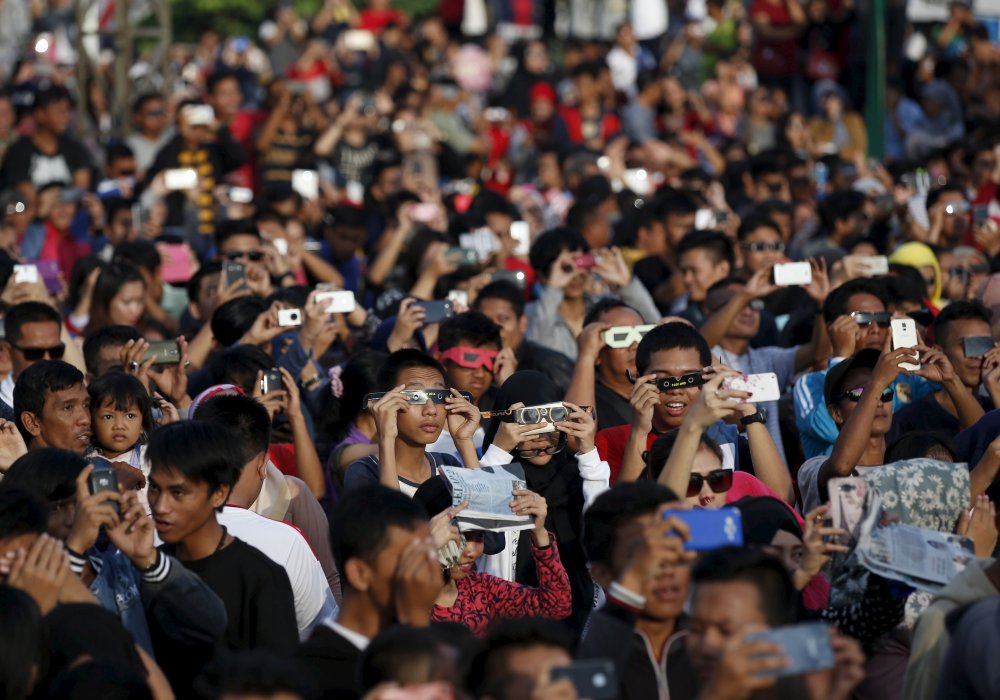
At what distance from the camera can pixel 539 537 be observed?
17.4ft

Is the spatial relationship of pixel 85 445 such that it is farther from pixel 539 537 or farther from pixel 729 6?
pixel 729 6

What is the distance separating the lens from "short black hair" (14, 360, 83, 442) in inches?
245

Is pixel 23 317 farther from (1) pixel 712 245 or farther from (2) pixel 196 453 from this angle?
(1) pixel 712 245

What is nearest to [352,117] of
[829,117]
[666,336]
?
[829,117]

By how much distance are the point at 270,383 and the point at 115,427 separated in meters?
0.81

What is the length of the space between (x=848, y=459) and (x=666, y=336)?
87 cm

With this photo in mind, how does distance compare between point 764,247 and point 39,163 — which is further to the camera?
point 39,163

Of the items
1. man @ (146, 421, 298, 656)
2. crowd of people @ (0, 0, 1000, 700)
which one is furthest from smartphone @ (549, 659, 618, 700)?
man @ (146, 421, 298, 656)

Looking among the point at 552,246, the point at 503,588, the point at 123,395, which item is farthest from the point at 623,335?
the point at 552,246

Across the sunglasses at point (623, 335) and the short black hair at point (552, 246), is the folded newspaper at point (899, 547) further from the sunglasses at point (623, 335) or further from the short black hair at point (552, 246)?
the short black hair at point (552, 246)

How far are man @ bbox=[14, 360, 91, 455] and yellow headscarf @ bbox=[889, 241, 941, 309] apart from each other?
4.84m

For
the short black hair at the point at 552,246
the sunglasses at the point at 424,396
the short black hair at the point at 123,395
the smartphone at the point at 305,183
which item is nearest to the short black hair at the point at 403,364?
the sunglasses at the point at 424,396

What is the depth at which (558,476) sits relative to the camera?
611cm

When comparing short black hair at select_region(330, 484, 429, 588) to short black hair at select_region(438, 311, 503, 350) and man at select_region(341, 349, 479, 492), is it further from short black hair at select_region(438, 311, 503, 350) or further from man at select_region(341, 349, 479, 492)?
short black hair at select_region(438, 311, 503, 350)
